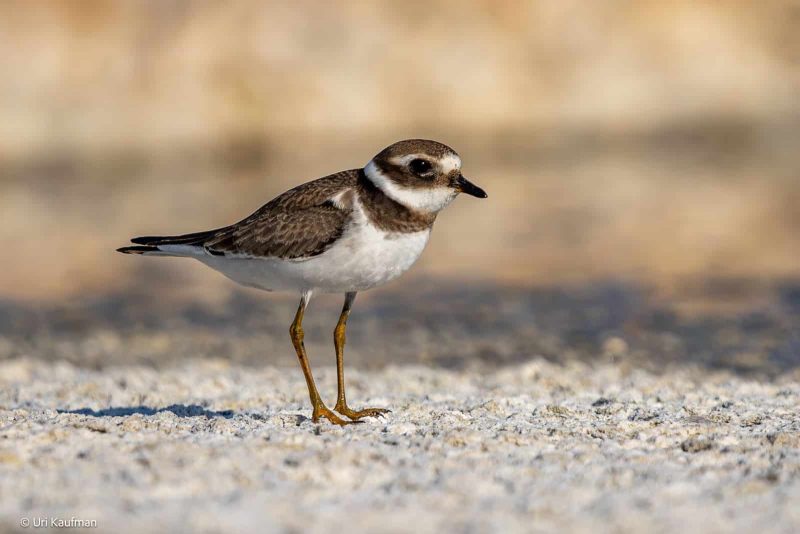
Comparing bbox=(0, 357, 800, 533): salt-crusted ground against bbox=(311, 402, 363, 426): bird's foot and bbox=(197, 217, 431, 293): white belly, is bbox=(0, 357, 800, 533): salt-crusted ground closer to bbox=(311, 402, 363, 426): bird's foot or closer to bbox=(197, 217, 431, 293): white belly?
bbox=(311, 402, 363, 426): bird's foot

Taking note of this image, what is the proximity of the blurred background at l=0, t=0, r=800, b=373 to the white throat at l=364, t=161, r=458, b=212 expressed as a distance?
467cm

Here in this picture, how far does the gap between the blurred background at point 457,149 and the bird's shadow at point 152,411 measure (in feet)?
11.4

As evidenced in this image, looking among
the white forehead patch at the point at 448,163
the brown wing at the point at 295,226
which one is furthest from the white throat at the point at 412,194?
the brown wing at the point at 295,226

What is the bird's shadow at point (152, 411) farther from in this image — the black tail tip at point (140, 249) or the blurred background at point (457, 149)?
the blurred background at point (457, 149)

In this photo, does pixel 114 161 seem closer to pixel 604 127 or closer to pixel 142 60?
pixel 142 60

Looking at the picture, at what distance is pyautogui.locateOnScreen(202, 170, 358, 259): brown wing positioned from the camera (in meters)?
7.00

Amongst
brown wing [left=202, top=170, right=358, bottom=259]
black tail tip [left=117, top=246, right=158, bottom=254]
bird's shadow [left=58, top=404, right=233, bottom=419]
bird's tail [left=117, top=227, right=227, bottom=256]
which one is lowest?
bird's shadow [left=58, top=404, right=233, bottom=419]

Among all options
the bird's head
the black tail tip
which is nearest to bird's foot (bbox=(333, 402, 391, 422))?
the bird's head

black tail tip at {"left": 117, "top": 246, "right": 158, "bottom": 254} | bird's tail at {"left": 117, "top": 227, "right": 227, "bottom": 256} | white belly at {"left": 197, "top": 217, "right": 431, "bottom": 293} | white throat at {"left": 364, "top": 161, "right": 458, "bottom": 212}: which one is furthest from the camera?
black tail tip at {"left": 117, "top": 246, "right": 158, "bottom": 254}

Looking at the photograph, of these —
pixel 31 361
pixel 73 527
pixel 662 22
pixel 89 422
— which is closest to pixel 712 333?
pixel 31 361

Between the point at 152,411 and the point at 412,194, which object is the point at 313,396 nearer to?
the point at 412,194

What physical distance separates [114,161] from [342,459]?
27968mm

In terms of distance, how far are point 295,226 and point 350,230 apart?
0.44 metres

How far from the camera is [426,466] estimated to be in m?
5.58
